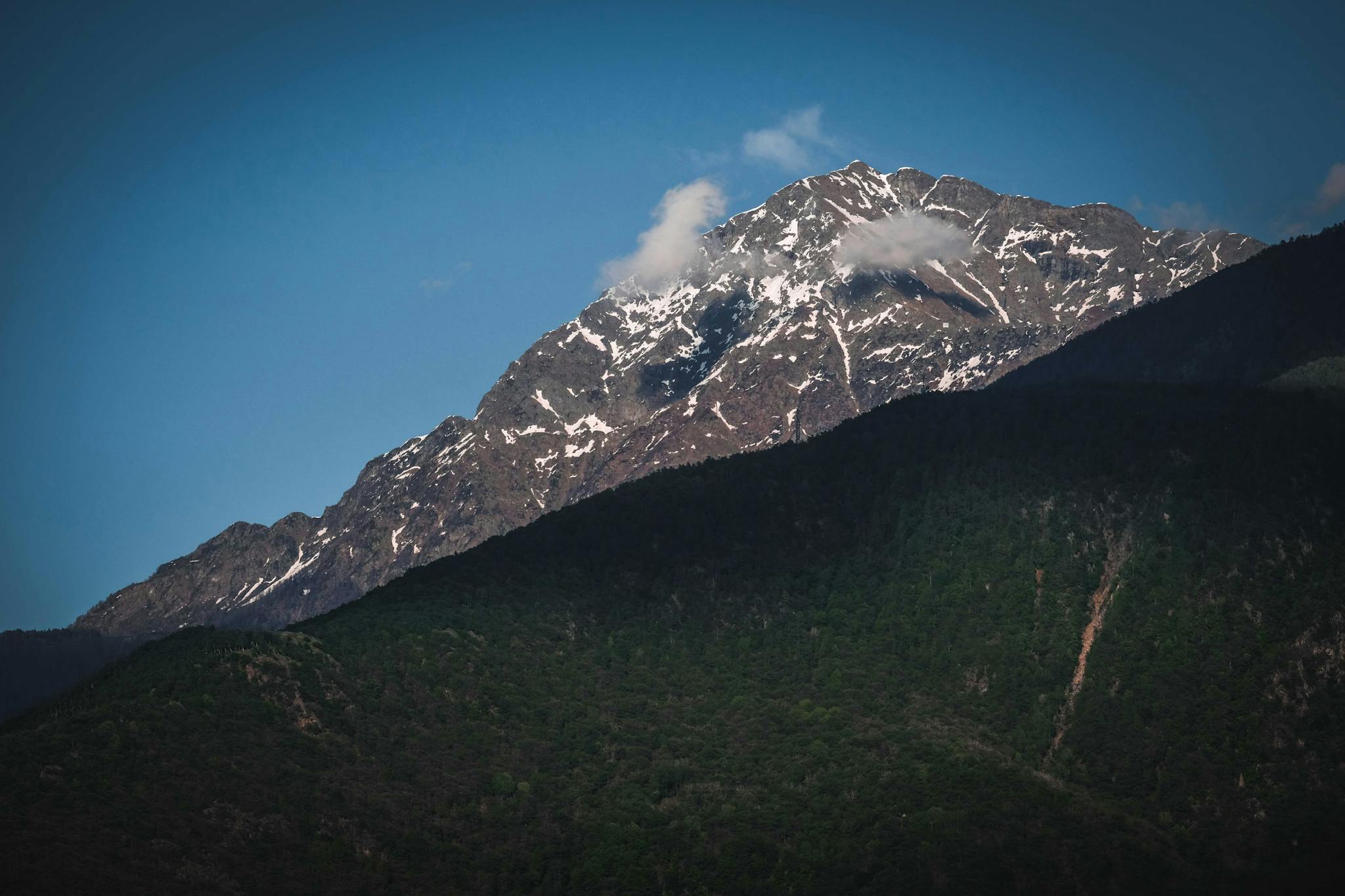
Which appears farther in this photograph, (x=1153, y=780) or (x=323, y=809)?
(x=1153, y=780)

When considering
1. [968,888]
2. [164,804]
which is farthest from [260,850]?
[968,888]

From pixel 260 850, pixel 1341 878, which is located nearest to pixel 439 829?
pixel 260 850

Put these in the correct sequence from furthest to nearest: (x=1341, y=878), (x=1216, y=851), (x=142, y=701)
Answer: (x=142, y=701) < (x=1216, y=851) < (x=1341, y=878)

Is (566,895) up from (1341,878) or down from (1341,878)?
up

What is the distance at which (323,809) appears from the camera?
18512cm

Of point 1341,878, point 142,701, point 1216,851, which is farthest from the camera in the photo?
point 142,701

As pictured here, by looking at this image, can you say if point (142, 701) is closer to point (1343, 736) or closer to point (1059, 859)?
point (1059, 859)

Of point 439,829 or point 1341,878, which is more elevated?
point 439,829

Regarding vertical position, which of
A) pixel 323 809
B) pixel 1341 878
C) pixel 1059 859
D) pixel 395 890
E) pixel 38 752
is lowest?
pixel 1341 878

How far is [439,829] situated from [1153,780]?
10562 cm

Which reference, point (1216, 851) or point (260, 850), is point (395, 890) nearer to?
point (260, 850)

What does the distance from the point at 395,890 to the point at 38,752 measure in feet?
166

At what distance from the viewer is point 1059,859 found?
179375mm

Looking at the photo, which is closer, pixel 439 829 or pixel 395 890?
pixel 395 890
